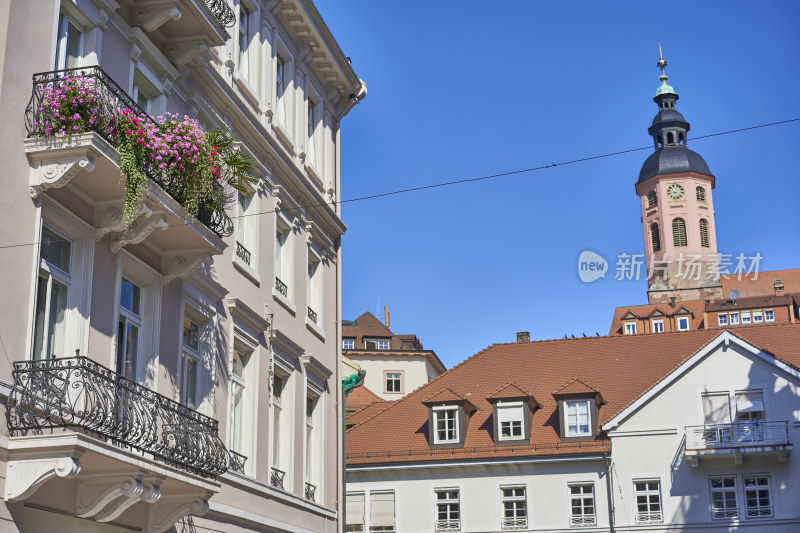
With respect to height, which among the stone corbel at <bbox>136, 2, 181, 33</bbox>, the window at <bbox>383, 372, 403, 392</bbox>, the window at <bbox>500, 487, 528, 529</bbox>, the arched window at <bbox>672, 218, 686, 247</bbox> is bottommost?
the window at <bbox>500, 487, 528, 529</bbox>

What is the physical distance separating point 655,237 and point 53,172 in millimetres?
114886

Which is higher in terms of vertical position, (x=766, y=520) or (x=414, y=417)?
(x=414, y=417)

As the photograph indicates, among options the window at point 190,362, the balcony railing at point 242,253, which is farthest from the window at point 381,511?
the window at point 190,362

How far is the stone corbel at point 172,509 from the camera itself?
47.9 ft

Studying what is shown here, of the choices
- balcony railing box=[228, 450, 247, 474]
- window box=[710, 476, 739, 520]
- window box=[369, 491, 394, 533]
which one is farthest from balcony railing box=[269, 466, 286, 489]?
window box=[710, 476, 739, 520]

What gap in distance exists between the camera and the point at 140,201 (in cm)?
1339

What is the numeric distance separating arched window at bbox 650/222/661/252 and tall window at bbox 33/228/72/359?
11319cm

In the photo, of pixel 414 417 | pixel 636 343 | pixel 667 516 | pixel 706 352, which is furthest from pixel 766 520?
pixel 414 417

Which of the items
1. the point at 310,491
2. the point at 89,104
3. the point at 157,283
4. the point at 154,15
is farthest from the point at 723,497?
the point at 89,104

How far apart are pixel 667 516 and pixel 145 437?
26.6 m

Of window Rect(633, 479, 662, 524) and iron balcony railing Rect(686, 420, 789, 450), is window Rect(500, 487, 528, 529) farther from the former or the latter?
iron balcony railing Rect(686, 420, 789, 450)

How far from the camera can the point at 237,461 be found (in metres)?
Answer: 17.8

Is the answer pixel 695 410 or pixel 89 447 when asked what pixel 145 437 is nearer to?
pixel 89 447

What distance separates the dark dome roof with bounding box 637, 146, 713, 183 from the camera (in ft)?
393
